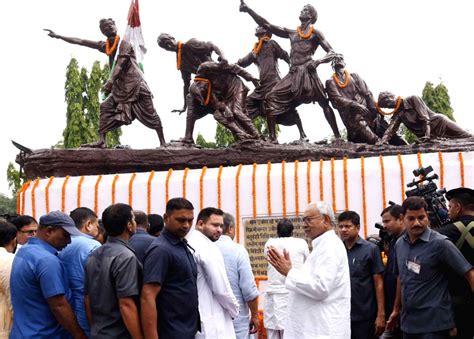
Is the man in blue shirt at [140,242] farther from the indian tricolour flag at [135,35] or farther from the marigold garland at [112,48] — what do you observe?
the indian tricolour flag at [135,35]

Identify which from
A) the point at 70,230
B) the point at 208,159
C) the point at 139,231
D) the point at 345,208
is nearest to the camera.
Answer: the point at 70,230

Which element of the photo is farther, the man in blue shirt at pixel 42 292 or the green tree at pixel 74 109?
the green tree at pixel 74 109

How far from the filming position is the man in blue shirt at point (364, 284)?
5430 millimetres

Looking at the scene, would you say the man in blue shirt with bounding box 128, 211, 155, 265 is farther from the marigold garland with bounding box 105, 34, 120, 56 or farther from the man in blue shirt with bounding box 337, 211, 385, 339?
the marigold garland with bounding box 105, 34, 120, 56

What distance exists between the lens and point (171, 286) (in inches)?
149

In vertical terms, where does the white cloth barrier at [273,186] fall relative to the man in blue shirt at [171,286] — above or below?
above

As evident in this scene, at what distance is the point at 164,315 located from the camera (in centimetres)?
377

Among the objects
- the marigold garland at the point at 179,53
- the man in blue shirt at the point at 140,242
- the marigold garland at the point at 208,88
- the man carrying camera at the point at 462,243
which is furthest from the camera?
the marigold garland at the point at 179,53

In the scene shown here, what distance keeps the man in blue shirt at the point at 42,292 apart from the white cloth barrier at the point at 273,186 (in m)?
5.22

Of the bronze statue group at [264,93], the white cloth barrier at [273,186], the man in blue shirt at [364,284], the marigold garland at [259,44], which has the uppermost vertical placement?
Answer: the marigold garland at [259,44]

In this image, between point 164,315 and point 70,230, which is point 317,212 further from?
point 70,230

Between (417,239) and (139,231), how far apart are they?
2.00m

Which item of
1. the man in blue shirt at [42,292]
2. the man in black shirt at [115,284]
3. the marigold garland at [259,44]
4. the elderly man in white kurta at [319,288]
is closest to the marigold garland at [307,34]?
the marigold garland at [259,44]

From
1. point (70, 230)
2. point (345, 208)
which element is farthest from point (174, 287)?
point (345, 208)
